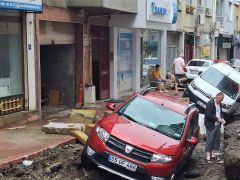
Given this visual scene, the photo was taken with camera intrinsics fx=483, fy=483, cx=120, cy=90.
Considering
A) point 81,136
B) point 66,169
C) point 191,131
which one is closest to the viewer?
point 66,169

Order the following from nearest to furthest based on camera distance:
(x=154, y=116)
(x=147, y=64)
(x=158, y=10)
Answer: (x=154, y=116), (x=158, y=10), (x=147, y=64)

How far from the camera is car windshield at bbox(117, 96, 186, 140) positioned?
9789 mm

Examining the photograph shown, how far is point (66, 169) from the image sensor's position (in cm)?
971

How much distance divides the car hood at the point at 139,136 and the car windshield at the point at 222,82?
27.6 feet

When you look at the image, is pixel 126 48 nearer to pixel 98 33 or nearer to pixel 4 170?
pixel 98 33

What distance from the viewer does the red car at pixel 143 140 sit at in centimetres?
880

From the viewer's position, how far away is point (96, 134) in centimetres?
934

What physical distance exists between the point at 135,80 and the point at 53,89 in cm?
685

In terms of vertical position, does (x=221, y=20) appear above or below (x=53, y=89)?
above

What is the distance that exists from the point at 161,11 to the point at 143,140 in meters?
16.1

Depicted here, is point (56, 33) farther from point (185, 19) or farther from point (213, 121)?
point (185, 19)

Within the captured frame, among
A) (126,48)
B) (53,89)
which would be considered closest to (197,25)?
(126,48)

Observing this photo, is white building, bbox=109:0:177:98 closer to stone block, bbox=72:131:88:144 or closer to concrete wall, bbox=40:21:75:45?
concrete wall, bbox=40:21:75:45

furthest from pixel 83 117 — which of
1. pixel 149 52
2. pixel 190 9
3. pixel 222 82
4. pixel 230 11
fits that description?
pixel 230 11
